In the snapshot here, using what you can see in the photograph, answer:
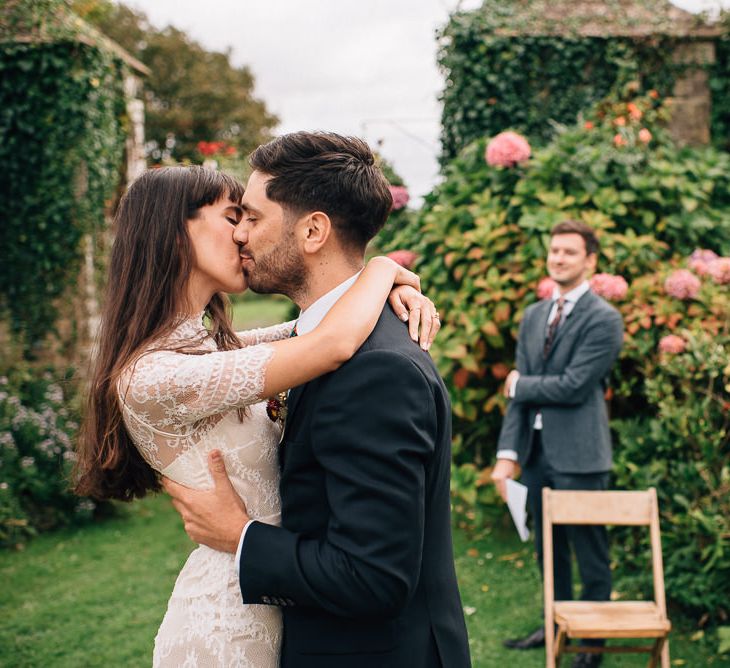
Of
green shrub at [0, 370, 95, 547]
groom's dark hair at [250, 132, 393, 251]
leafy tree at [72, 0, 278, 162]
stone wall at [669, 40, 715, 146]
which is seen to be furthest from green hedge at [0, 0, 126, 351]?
leafy tree at [72, 0, 278, 162]

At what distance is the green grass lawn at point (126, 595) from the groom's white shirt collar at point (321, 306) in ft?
10.9

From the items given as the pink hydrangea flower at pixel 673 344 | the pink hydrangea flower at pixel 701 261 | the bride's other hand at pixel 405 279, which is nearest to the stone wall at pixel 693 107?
the pink hydrangea flower at pixel 701 261

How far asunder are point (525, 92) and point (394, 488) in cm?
821

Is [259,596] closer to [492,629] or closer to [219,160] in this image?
[492,629]

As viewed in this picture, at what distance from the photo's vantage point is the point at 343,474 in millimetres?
1562

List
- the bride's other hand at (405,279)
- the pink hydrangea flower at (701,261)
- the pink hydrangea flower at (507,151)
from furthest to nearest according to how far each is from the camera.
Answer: the pink hydrangea flower at (507,151)
the pink hydrangea flower at (701,261)
the bride's other hand at (405,279)

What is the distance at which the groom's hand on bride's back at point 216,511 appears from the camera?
5.99ft

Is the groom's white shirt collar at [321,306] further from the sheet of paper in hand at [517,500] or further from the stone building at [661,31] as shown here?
the stone building at [661,31]

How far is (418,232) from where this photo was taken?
683cm

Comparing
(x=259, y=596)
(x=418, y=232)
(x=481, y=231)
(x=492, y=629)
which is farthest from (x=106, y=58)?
(x=259, y=596)

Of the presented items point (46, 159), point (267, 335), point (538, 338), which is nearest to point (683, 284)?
point (538, 338)

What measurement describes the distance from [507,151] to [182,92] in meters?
23.7

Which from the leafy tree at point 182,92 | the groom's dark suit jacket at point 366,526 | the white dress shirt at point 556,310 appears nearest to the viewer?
the groom's dark suit jacket at point 366,526

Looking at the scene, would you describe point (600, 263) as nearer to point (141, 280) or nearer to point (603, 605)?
point (603, 605)
